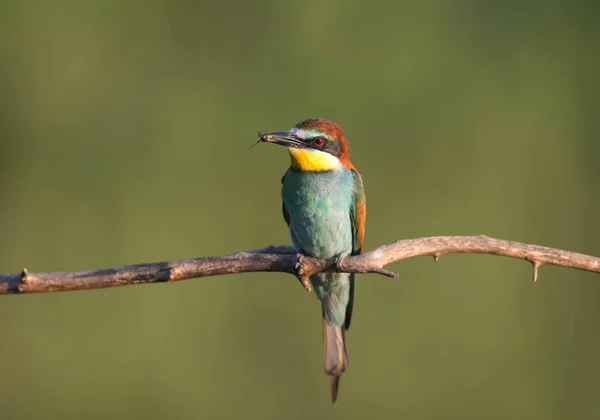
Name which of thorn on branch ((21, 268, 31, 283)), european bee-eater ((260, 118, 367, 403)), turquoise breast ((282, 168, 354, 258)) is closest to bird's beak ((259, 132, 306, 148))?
european bee-eater ((260, 118, 367, 403))

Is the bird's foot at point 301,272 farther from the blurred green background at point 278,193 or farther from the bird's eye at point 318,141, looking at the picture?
the blurred green background at point 278,193

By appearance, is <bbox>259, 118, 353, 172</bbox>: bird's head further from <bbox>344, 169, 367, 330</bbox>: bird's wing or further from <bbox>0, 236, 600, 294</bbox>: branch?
<bbox>0, 236, 600, 294</bbox>: branch

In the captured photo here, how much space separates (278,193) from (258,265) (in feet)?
7.58

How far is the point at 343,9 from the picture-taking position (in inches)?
213

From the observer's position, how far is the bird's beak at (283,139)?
306cm

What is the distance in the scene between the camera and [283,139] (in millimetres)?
3082

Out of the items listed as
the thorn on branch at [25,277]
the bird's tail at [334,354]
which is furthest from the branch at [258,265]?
the bird's tail at [334,354]

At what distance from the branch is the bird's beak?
2.01 ft

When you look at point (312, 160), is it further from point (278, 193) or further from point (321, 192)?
point (278, 193)

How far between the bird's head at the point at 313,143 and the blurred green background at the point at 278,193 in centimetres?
151

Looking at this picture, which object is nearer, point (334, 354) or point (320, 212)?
point (320, 212)

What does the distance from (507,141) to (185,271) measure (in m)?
3.32

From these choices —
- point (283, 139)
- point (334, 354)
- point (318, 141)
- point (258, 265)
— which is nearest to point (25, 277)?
point (258, 265)

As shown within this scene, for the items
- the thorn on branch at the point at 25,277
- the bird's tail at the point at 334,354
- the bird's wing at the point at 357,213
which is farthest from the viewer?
the bird's tail at the point at 334,354
